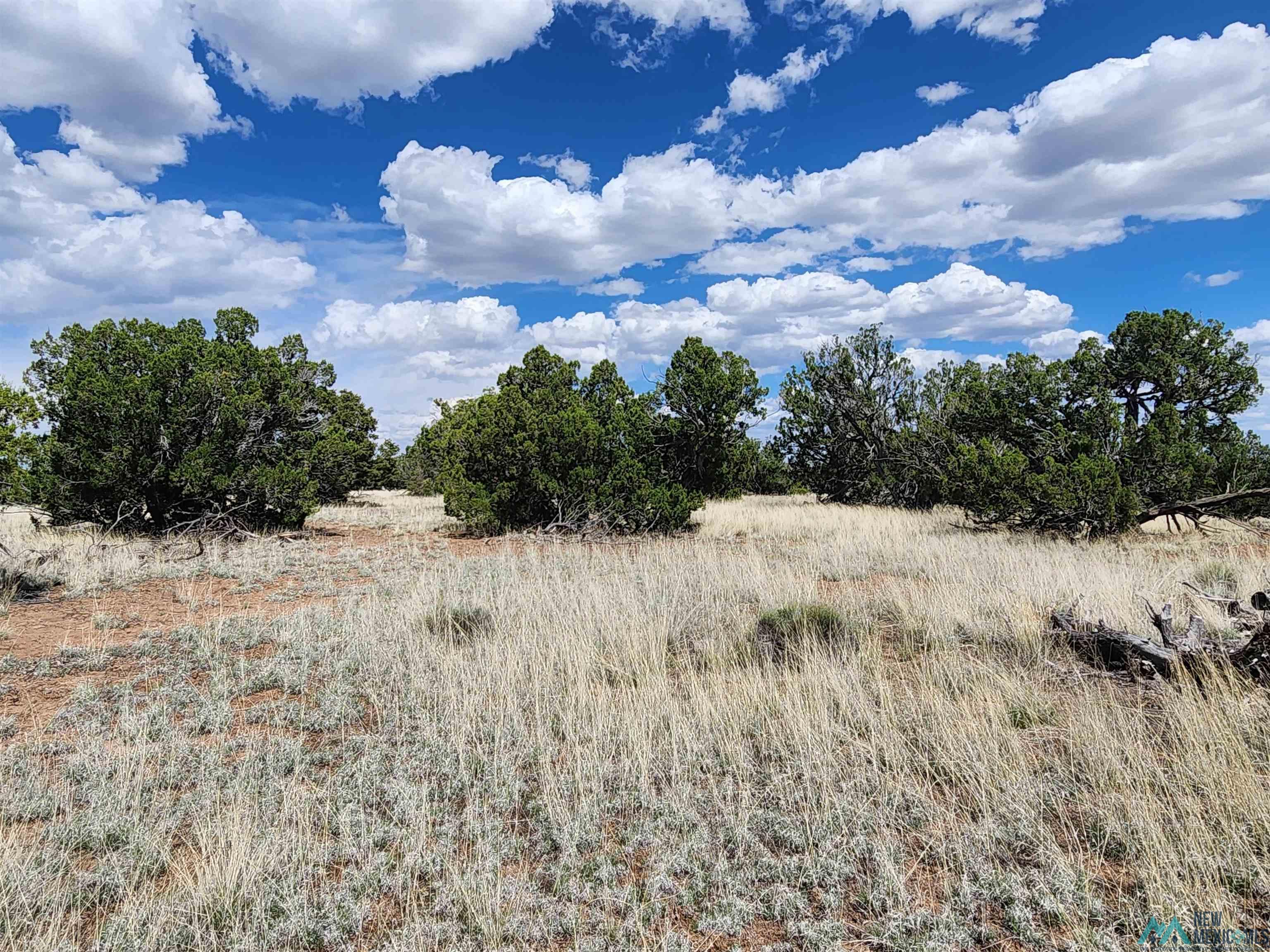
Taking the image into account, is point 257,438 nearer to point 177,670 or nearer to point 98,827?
point 177,670

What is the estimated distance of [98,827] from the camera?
3.25m

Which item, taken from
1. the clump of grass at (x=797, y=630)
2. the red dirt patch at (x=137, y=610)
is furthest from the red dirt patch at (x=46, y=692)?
the clump of grass at (x=797, y=630)

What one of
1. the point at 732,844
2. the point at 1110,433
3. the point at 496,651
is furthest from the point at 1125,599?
the point at 1110,433

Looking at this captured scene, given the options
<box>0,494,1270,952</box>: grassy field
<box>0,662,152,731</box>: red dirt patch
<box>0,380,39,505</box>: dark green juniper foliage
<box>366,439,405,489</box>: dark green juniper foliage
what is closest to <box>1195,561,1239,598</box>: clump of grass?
<box>0,494,1270,952</box>: grassy field

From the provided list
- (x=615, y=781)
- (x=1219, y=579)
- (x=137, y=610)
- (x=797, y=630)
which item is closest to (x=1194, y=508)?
(x=1219, y=579)

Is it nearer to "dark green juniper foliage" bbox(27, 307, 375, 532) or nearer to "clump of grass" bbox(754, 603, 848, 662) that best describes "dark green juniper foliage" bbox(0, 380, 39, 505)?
"dark green juniper foliage" bbox(27, 307, 375, 532)

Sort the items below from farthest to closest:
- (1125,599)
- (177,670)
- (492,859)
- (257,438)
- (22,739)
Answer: (257,438), (1125,599), (177,670), (22,739), (492,859)

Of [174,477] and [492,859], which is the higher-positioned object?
[174,477]

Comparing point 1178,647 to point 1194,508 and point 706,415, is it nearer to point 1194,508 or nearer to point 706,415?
point 1194,508

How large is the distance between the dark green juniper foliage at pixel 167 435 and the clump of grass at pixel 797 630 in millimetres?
10806

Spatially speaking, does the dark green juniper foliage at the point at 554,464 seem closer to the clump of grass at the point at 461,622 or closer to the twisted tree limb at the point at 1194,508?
the clump of grass at the point at 461,622

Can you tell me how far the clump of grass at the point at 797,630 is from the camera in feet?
19.6

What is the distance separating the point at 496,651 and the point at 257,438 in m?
12.0

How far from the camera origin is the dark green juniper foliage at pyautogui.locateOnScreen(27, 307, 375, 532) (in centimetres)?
1254
